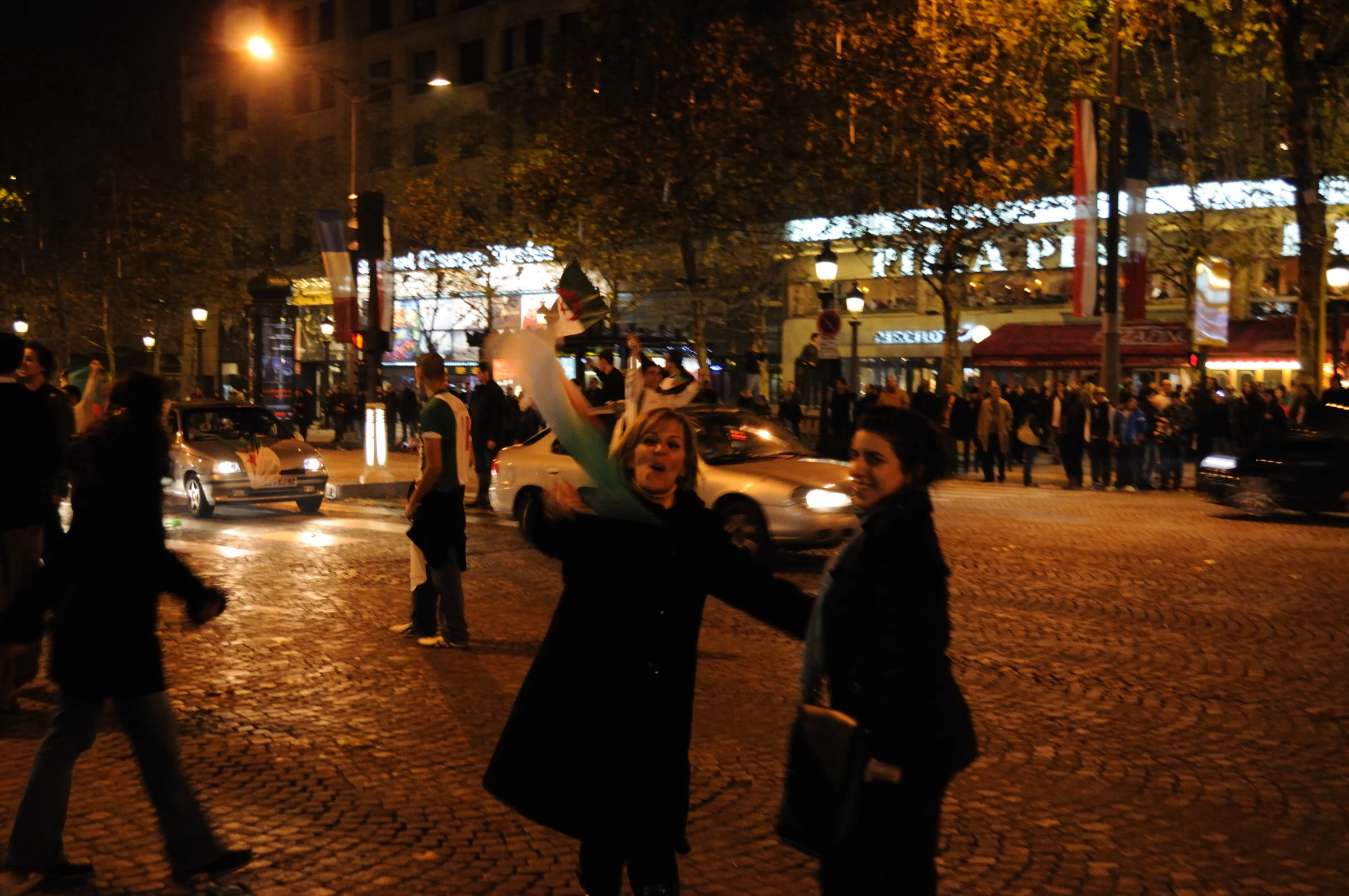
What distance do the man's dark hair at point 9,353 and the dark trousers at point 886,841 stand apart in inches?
181

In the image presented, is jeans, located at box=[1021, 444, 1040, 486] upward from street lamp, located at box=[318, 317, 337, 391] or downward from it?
downward

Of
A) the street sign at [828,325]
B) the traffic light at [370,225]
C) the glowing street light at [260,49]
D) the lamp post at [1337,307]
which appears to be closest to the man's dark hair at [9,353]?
the traffic light at [370,225]

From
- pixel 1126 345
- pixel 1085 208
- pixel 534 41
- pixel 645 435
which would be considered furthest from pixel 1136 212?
pixel 534 41

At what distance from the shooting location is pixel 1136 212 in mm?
21859

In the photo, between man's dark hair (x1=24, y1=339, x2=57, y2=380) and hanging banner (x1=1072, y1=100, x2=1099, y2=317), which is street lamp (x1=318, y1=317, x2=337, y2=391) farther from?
man's dark hair (x1=24, y1=339, x2=57, y2=380)

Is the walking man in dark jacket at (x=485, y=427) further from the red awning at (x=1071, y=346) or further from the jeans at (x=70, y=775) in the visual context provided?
the red awning at (x=1071, y=346)

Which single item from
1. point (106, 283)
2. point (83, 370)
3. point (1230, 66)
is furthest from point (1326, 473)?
point (106, 283)

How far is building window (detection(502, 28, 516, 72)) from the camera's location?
59.4 meters

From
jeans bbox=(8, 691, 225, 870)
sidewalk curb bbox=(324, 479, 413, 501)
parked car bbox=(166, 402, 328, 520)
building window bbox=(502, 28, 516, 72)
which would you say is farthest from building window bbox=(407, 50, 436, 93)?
jeans bbox=(8, 691, 225, 870)

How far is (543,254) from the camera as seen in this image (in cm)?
4241

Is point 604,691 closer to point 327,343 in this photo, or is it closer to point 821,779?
point 821,779

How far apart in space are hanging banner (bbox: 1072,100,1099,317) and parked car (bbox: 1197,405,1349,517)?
16.3 feet

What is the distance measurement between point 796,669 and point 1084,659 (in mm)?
1867

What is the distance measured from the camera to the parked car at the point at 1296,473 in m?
16.1
